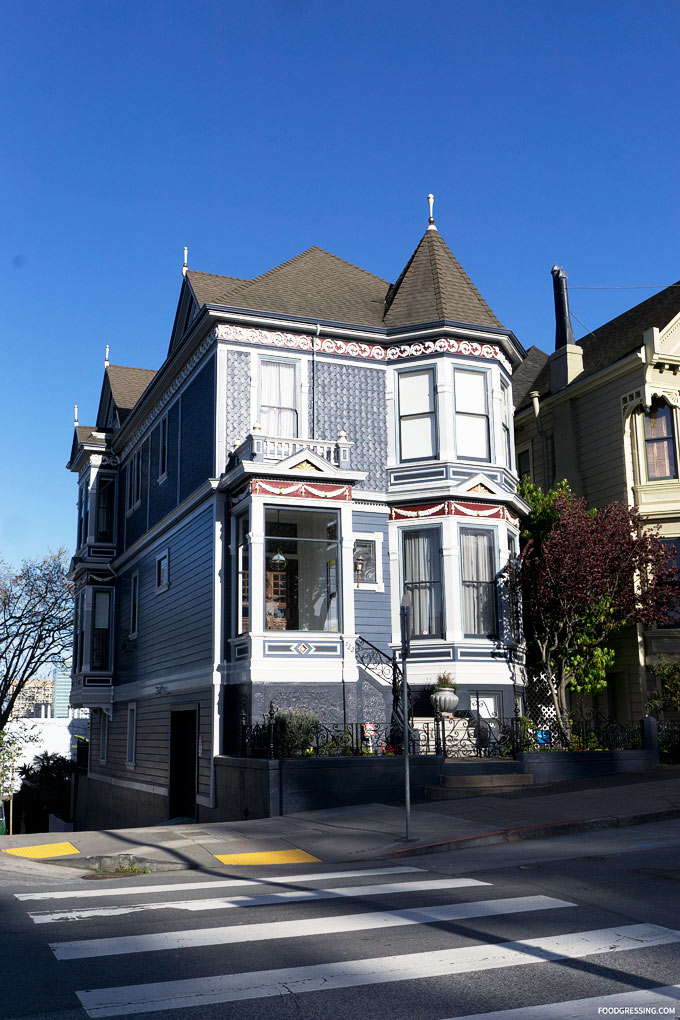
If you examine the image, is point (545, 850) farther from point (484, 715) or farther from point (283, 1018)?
point (484, 715)

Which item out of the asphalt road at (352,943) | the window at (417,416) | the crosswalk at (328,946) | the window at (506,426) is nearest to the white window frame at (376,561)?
the window at (417,416)

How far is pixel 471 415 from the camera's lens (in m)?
23.2

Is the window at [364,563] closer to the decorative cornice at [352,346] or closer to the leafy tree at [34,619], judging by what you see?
the decorative cornice at [352,346]

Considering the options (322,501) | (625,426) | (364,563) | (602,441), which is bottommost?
(364,563)

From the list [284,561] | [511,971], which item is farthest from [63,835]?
[511,971]

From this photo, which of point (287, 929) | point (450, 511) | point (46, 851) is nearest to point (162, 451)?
point (450, 511)

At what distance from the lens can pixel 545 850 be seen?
40.5ft

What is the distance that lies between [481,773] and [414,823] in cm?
410

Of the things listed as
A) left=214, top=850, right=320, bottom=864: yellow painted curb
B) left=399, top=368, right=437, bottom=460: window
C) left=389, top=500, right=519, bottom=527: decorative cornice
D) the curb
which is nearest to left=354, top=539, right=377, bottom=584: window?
left=389, top=500, right=519, bottom=527: decorative cornice

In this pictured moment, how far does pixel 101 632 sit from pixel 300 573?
10.9 metres

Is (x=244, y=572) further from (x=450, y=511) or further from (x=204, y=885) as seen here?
(x=204, y=885)

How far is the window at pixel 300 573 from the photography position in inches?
887

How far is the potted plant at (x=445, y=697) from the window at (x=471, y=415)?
5356mm

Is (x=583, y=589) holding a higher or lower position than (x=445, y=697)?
higher
